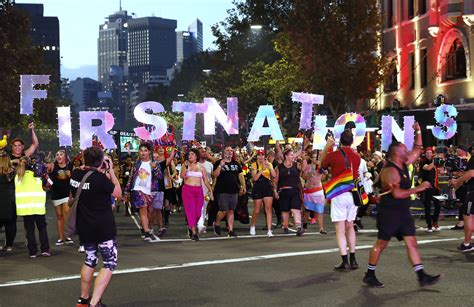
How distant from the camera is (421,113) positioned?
31281 mm

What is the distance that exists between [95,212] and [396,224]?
11.8 feet

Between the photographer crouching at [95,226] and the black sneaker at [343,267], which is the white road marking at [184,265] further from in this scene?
the photographer crouching at [95,226]

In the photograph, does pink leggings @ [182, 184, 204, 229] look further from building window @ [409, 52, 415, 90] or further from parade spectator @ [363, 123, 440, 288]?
building window @ [409, 52, 415, 90]

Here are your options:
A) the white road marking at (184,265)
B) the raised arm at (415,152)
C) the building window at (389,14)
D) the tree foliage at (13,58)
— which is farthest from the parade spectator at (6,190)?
the tree foliage at (13,58)

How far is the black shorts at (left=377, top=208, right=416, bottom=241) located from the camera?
963 centimetres

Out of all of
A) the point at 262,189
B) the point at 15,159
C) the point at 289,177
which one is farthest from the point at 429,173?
the point at 15,159

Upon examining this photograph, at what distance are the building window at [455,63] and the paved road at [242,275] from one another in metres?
18.9

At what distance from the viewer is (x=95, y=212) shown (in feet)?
27.8

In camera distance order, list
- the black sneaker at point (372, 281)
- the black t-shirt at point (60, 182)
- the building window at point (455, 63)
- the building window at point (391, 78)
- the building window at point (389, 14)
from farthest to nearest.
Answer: the building window at point (389, 14)
the building window at point (391, 78)
the building window at point (455, 63)
the black t-shirt at point (60, 182)
the black sneaker at point (372, 281)

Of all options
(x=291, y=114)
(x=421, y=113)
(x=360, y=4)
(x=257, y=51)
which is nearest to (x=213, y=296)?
(x=421, y=113)

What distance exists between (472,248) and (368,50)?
2521cm

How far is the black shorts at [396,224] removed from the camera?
9.63 m

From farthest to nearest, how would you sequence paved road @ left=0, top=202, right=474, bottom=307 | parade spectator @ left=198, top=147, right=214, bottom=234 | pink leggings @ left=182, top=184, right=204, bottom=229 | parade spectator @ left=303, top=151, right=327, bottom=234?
parade spectator @ left=303, top=151, right=327, bottom=234 → parade spectator @ left=198, top=147, right=214, bottom=234 → pink leggings @ left=182, top=184, right=204, bottom=229 → paved road @ left=0, top=202, right=474, bottom=307

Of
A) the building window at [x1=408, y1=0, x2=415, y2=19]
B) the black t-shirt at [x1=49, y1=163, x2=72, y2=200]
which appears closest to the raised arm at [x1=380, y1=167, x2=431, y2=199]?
the black t-shirt at [x1=49, y1=163, x2=72, y2=200]
